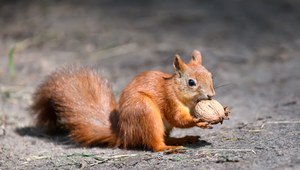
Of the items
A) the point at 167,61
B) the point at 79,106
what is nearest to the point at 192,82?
the point at 79,106

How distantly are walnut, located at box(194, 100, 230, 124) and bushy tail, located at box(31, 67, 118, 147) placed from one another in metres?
0.85

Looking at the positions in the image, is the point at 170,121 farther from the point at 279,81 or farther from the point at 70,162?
the point at 279,81

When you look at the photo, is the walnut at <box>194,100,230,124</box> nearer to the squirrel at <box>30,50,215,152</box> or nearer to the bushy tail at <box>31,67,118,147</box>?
the squirrel at <box>30,50,215,152</box>

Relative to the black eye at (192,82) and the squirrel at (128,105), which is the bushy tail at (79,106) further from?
the black eye at (192,82)

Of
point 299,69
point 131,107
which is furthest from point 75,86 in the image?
point 299,69

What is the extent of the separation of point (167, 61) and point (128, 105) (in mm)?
3588

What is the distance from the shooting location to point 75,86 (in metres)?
5.33

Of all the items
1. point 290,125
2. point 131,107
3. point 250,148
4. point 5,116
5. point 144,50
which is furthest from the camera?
point 144,50

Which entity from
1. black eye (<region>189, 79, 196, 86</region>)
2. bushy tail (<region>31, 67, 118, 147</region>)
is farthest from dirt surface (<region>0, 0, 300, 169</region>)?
black eye (<region>189, 79, 196, 86</region>)

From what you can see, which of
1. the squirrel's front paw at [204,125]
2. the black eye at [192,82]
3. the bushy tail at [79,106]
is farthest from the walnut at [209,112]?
the bushy tail at [79,106]

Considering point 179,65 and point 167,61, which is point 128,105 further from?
point 167,61

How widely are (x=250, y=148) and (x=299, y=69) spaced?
3.66 metres

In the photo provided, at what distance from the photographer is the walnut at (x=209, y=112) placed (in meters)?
4.43

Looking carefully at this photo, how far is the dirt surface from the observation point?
4.45 metres
